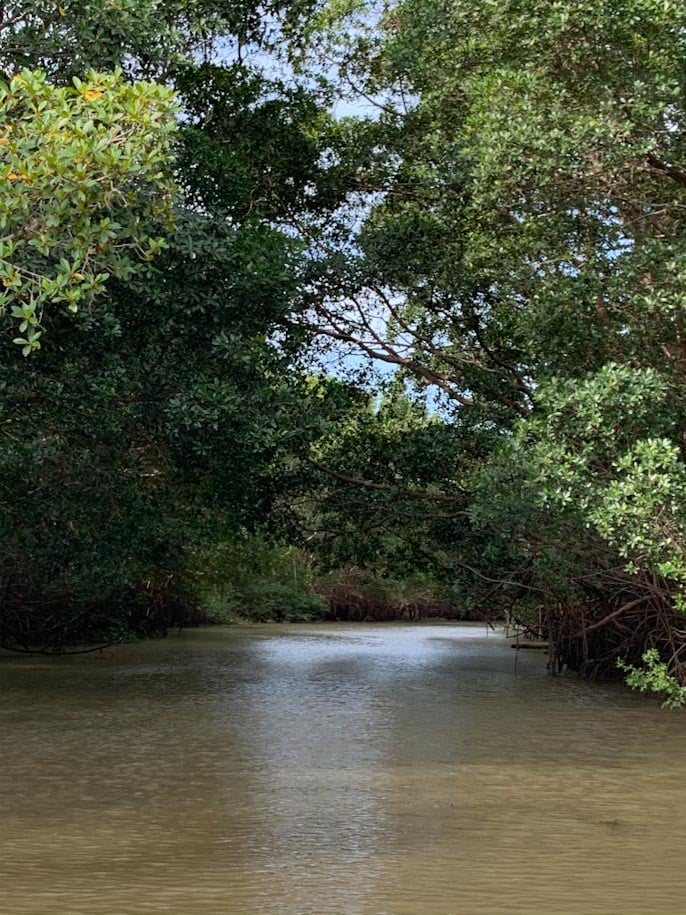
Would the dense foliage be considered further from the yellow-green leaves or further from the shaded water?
the shaded water

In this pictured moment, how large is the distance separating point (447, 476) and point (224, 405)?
4825mm

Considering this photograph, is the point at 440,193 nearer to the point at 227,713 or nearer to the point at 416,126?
the point at 416,126

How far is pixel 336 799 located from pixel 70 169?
4.17 m

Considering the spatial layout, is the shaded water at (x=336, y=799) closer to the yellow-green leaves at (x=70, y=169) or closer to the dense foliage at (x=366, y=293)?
the dense foliage at (x=366, y=293)

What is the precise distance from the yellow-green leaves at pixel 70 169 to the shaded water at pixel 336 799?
2966mm

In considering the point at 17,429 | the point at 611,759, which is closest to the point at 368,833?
the point at 611,759

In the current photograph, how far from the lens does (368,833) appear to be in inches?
246

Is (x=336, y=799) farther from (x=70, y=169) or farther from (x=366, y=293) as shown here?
(x=366, y=293)

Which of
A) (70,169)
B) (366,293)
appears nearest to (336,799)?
(70,169)

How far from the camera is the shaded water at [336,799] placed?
501 cm

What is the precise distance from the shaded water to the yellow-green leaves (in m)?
2.97

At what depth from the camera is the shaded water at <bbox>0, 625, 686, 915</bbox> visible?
197 inches

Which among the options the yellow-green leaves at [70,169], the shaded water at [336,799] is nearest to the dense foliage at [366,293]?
the yellow-green leaves at [70,169]

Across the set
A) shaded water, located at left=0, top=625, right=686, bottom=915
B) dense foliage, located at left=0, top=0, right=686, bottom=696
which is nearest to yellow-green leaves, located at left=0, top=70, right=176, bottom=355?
dense foliage, located at left=0, top=0, right=686, bottom=696
